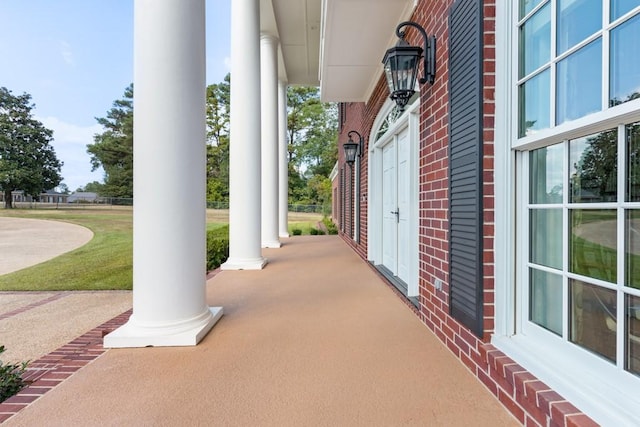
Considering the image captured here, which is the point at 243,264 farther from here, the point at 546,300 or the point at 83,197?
the point at 83,197

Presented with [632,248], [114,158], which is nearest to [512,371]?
[632,248]

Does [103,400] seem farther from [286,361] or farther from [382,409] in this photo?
[382,409]

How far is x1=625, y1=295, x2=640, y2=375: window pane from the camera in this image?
127 centimetres

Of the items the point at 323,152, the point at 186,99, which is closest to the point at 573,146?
the point at 186,99

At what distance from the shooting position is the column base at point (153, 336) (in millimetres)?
2582

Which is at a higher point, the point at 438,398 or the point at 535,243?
the point at 535,243

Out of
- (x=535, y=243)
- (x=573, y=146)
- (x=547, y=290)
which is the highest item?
(x=573, y=146)

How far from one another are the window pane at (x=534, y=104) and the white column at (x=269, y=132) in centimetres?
688

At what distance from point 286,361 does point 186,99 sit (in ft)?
6.84

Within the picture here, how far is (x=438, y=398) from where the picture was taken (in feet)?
6.21

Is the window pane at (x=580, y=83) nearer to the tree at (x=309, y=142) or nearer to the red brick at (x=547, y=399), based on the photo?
the red brick at (x=547, y=399)

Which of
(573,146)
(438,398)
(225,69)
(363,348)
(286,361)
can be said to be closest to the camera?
(573,146)

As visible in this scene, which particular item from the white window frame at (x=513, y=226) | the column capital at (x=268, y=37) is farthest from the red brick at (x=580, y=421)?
the column capital at (x=268, y=37)

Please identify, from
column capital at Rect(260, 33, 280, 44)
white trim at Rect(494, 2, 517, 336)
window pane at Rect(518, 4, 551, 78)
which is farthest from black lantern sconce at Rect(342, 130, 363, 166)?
window pane at Rect(518, 4, 551, 78)
